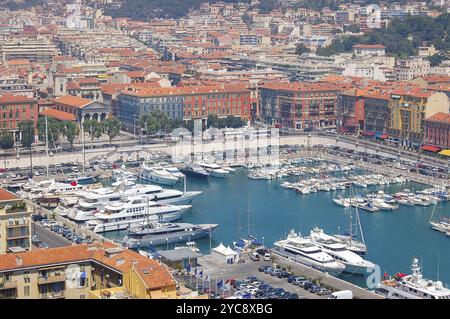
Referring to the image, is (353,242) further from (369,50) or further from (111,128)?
(369,50)

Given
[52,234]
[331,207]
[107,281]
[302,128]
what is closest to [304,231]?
[331,207]

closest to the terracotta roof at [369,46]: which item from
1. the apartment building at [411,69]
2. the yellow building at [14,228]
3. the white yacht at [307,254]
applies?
the apartment building at [411,69]

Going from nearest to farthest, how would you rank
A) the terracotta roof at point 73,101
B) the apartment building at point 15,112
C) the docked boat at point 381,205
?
the docked boat at point 381,205, the apartment building at point 15,112, the terracotta roof at point 73,101

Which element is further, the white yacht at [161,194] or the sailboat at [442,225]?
the white yacht at [161,194]

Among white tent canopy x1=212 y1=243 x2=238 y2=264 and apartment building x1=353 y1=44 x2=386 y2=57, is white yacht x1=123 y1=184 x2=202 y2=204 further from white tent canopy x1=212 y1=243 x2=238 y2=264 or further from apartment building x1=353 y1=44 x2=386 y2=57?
apartment building x1=353 y1=44 x2=386 y2=57

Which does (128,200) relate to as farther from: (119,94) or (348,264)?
(119,94)

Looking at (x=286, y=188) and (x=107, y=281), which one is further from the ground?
(x=107, y=281)

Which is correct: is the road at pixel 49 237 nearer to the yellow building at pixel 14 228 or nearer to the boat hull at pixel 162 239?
the boat hull at pixel 162 239
